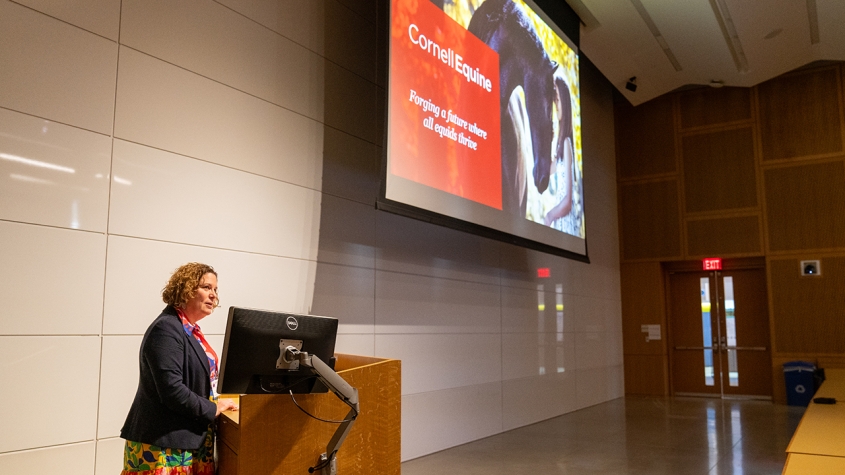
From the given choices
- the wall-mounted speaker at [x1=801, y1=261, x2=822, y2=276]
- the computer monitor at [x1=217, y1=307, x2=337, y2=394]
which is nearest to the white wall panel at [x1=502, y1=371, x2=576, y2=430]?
the wall-mounted speaker at [x1=801, y1=261, x2=822, y2=276]

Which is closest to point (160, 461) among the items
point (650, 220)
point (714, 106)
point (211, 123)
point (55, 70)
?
point (55, 70)

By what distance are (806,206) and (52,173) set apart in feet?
30.6

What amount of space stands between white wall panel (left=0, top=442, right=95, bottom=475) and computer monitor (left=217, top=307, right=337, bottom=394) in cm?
134

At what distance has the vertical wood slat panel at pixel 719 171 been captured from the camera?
9.52 metres

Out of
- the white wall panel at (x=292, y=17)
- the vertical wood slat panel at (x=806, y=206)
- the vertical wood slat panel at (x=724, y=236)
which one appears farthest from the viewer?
the vertical wood slat panel at (x=724, y=236)

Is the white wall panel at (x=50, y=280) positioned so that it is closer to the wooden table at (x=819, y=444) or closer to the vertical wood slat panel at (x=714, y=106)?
the wooden table at (x=819, y=444)

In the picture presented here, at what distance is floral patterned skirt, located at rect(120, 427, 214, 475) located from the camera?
7.39 ft

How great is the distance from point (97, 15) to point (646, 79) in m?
7.67

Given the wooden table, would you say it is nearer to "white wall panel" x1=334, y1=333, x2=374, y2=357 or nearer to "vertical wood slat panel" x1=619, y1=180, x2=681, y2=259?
"white wall panel" x1=334, y1=333, x2=374, y2=357

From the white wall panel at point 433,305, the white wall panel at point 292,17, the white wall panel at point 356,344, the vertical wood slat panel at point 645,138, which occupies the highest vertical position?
the vertical wood slat panel at point 645,138

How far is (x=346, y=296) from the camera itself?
4656 mm

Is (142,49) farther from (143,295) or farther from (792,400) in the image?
(792,400)

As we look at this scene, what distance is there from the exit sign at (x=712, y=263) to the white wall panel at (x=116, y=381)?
8.72m

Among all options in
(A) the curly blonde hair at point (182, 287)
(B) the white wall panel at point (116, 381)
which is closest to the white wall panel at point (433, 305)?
(B) the white wall panel at point (116, 381)
